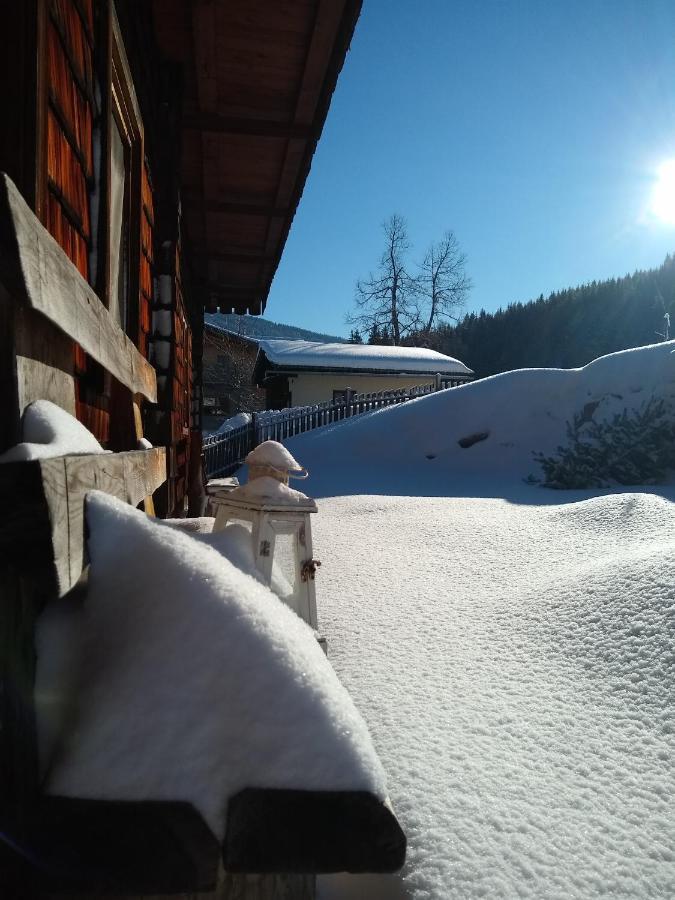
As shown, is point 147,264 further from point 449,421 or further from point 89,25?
point 449,421

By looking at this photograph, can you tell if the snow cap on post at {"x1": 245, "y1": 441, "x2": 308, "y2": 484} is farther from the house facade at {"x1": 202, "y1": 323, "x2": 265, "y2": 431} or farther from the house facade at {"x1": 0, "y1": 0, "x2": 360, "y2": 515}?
the house facade at {"x1": 202, "y1": 323, "x2": 265, "y2": 431}

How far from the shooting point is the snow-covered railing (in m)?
11.4

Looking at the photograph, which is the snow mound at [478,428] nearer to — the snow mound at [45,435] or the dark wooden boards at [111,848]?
the snow mound at [45,435]

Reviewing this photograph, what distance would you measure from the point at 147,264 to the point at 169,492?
1529 mm

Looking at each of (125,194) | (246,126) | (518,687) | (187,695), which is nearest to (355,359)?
(246,126)

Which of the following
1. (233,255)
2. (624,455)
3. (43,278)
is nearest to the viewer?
(43,278)

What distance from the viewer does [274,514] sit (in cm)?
205

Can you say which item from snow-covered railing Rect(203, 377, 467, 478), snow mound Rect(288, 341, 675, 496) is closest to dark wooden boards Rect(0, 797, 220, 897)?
snow mound Rect(288, 341, 675, 496)

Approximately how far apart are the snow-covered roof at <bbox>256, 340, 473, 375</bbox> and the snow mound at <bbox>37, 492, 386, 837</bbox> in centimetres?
2027

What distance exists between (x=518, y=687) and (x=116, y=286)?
239cm

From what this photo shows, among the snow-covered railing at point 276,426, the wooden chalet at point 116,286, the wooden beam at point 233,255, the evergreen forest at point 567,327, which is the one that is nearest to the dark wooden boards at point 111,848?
the wooden chalet at point 116,286

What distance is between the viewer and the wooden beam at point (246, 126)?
3.77m

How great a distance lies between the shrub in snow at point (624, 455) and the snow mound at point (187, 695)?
24.0 ft

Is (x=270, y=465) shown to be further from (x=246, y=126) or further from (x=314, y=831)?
(x=246, y=126)
